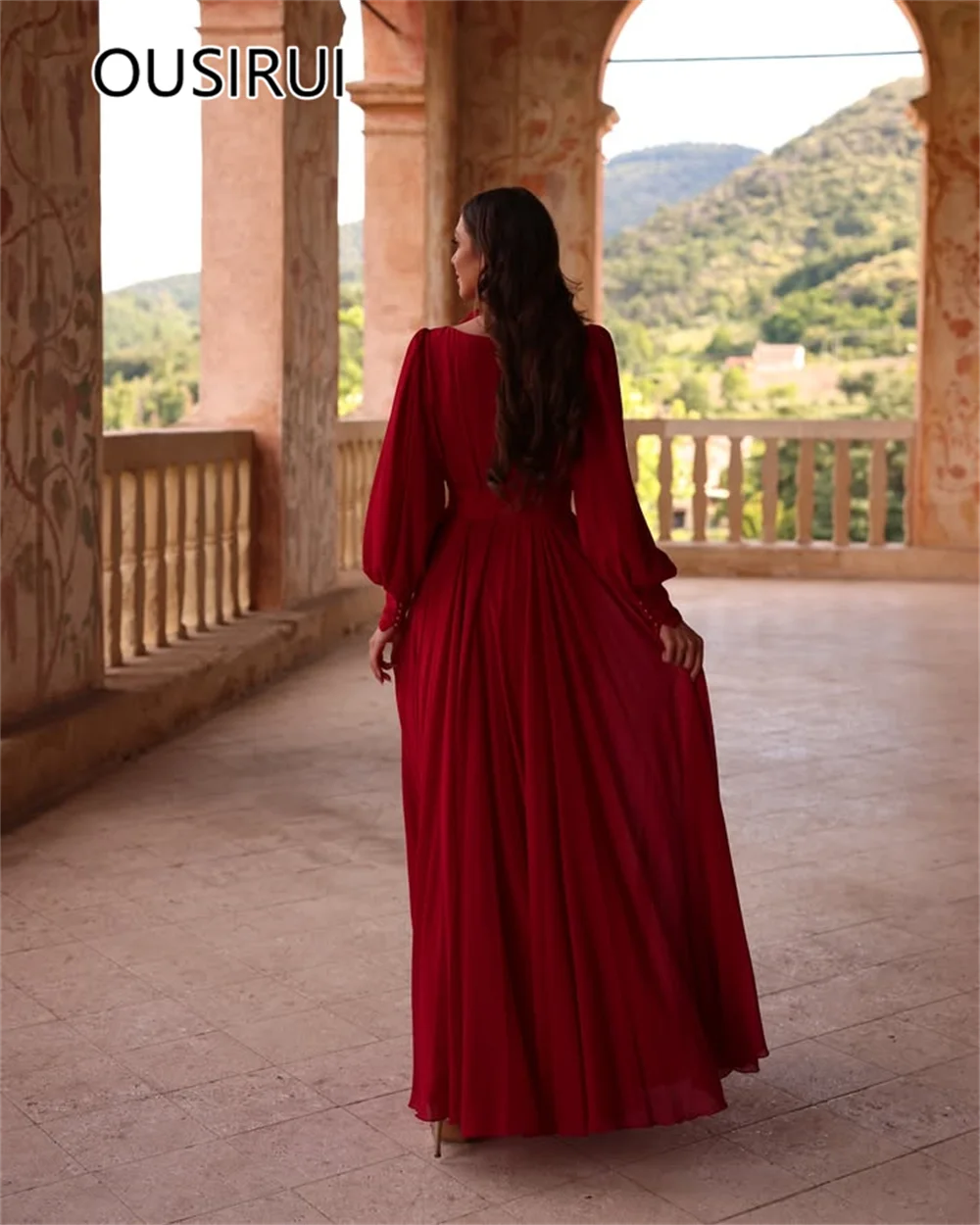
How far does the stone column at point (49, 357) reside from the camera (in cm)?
487

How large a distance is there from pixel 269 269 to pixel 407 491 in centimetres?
481

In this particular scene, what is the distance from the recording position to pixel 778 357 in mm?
33938

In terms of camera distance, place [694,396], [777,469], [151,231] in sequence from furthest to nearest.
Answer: [151,231], [694,396], [777,469]

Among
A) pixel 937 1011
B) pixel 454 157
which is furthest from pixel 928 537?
pixel 937 1011

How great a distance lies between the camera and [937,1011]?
11.3ft

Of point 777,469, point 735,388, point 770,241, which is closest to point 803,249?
point 770,241

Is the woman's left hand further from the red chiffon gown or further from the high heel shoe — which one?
the high heel shoe

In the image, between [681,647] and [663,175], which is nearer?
[681,647]

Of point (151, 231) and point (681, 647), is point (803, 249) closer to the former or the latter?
point (151, 231)

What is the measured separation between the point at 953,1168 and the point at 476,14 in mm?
9358

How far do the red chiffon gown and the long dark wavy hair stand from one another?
0.05 meters

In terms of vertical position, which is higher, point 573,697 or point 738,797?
point 573,697

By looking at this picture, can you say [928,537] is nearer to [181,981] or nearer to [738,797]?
[738,797]

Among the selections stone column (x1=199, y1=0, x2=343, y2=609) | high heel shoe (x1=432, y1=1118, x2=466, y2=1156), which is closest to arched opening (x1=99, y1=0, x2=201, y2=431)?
stone column (x1=199, y1=0, x2=343, y2=609)
